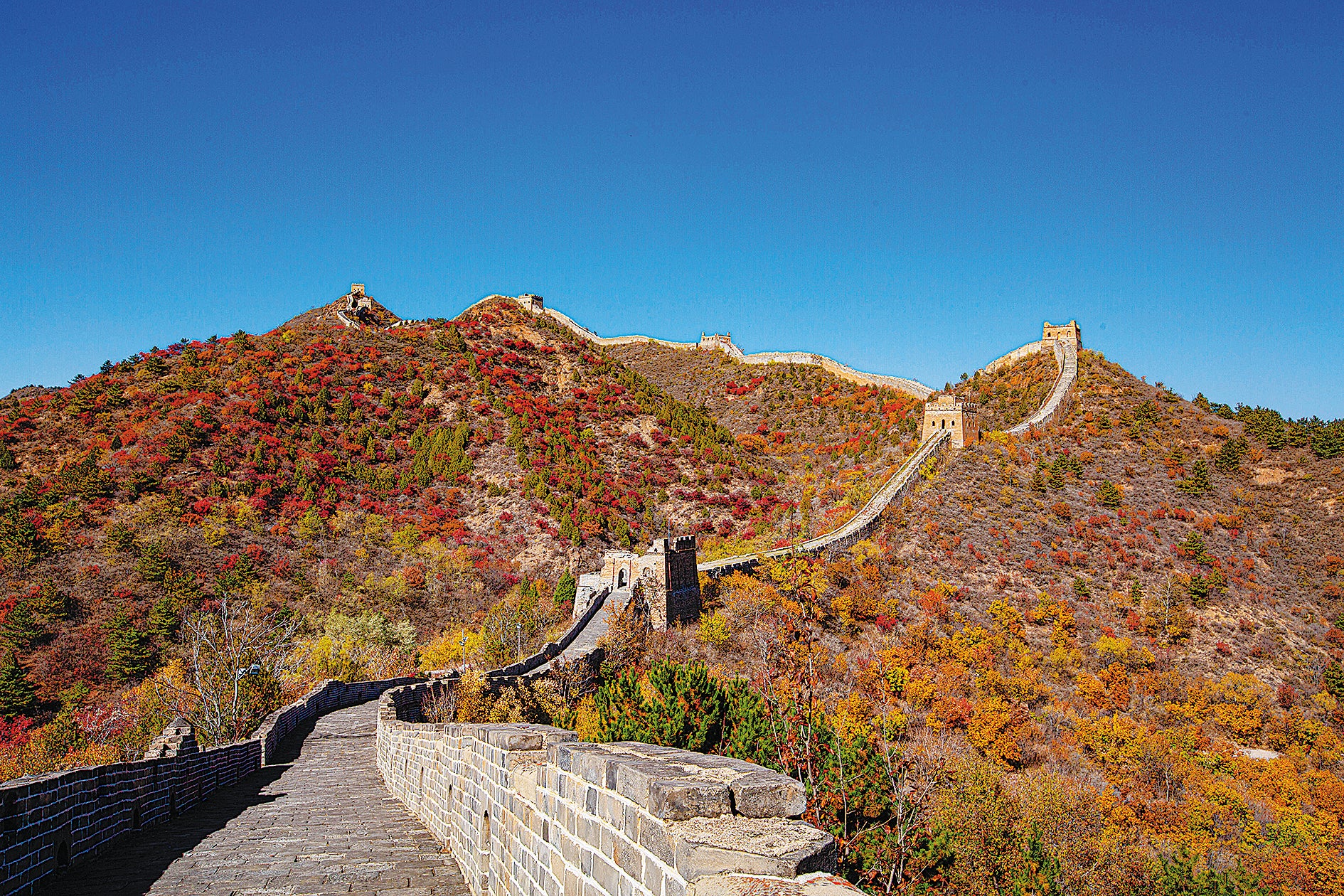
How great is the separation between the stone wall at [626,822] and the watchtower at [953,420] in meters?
45.7

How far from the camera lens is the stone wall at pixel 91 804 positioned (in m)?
5.76

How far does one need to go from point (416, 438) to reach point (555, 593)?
733 inches

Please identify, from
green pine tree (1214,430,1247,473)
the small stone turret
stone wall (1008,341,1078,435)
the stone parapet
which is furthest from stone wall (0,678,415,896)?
green pine tree (1214,430,1247,473)

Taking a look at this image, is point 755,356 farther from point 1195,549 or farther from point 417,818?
point 417,818

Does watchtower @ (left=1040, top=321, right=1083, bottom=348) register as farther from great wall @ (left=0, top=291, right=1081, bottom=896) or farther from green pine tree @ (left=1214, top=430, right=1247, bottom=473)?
great wall @ (left=0, top=291, right=1081, bottom=896)

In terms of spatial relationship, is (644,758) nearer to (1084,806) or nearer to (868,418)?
(1084,806)

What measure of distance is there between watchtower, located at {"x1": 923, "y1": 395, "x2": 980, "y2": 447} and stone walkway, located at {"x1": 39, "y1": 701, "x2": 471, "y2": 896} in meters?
42.5

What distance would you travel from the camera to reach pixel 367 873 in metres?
6.75

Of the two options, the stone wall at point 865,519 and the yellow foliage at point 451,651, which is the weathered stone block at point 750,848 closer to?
the yellow foliage at point 451,651

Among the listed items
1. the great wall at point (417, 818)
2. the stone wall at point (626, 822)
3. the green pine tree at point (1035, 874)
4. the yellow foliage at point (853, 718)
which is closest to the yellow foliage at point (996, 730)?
the yellow foliage at point (853, 718)

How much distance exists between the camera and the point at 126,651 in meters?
27.8

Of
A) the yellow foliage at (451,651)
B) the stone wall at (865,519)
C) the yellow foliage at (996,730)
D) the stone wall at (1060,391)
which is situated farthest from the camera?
the stone wall at (1060,391)

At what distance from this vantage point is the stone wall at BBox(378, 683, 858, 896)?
2.58 m

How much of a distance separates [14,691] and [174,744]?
20.7 metres
